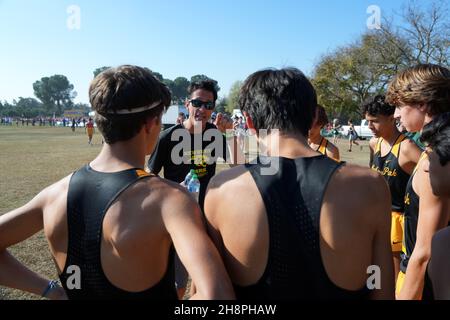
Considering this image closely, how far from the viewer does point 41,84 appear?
395 feet

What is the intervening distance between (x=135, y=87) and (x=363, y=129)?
36.4 metres

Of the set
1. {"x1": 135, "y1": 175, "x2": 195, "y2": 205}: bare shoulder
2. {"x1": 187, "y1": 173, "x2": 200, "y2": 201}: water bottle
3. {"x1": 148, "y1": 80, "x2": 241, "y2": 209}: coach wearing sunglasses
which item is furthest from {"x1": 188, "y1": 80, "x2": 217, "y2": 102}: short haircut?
{"x1": 135, "y1": 175, "x2": 195, "y2": 205}: bare shoulder

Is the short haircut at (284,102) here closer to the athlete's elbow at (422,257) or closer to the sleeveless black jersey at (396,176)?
the athlete's elbow at (422,257)

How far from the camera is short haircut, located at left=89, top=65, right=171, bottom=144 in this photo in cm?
153

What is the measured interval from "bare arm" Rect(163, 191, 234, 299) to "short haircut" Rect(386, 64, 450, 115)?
1.71 m

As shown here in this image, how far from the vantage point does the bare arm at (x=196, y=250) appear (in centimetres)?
124

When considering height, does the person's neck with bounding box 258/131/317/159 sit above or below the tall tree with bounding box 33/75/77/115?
below

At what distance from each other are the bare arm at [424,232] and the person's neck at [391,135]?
1837 mm

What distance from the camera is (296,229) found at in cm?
138

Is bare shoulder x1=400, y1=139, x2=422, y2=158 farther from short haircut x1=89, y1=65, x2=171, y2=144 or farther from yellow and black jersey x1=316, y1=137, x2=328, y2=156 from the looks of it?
short haircut x1=89, y1=65, x2=171, y2=144

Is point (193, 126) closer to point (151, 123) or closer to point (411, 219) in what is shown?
point (151, 123)

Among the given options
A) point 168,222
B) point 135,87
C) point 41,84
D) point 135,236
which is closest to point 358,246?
point 168,222

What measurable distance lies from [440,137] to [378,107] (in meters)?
2.38

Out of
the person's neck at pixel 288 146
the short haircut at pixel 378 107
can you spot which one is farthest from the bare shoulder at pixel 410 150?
the person's neck at pixel 288 146
